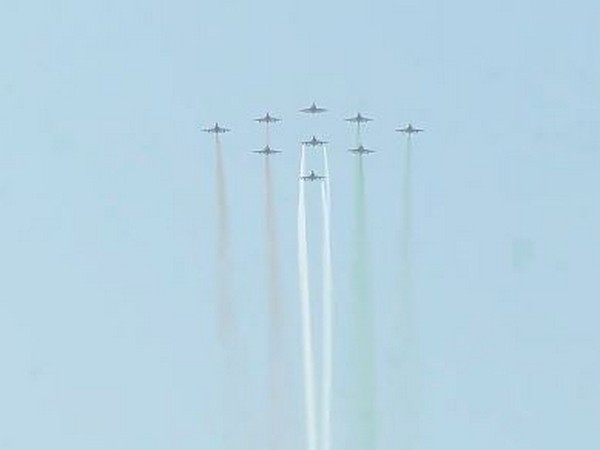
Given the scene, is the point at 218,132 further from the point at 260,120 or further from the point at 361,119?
the point at 361,119

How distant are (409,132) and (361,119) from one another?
729 millimetres

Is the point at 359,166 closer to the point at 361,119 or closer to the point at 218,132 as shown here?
the point at 361,119

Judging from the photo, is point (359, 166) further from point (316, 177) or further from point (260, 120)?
point (260, 120)

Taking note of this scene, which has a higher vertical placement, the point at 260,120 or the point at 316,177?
the point at 260,120

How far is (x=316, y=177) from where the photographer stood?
1098 cm

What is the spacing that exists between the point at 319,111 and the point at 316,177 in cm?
112

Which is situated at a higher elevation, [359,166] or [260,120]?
[260,120]

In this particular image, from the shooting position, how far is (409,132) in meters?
11.5

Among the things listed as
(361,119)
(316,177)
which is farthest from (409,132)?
(316,177)

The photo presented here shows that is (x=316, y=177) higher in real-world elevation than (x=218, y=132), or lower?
lower

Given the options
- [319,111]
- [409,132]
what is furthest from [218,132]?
[409,132]

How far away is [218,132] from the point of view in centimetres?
1123

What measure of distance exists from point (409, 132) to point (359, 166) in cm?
93

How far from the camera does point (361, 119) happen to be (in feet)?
38.1
